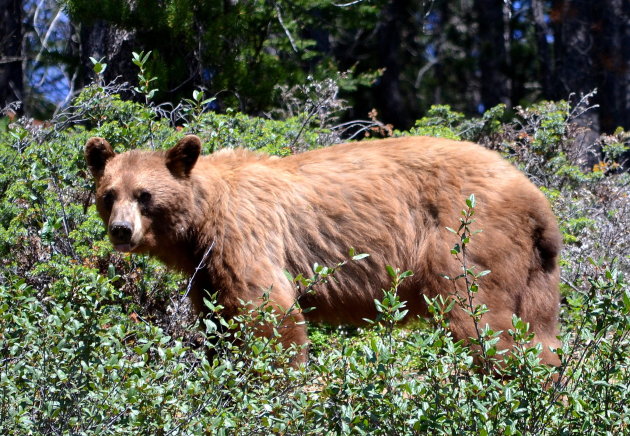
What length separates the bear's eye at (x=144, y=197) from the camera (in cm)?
527

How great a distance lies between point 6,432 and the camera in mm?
3736

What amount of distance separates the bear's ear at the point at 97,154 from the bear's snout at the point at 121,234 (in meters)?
0.65

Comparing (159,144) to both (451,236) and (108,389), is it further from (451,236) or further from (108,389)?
(108,389)

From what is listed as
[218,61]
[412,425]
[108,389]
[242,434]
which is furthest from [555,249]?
[218,61]

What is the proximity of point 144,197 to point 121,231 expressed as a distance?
33cm

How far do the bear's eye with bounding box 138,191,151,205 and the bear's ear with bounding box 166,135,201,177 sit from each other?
0.24 metres

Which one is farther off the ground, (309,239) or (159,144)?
(159,144)

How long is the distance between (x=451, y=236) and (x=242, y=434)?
207 centimetres

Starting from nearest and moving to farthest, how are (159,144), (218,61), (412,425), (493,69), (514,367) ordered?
1. (412,425)
2. (514,367)
3. (159,144)
4. (218,61)
5. (493,69)

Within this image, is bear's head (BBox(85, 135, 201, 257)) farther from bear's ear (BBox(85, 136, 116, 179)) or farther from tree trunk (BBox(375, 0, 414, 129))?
tree trunk (BBox(375, 0, 414, 129))

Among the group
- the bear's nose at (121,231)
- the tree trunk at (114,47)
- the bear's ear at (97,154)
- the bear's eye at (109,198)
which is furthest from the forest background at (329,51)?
the bear's nose at (121,231)

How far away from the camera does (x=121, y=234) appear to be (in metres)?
5.06

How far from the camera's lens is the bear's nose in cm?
504

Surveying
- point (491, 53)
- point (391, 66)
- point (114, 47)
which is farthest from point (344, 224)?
point (491, 53)
